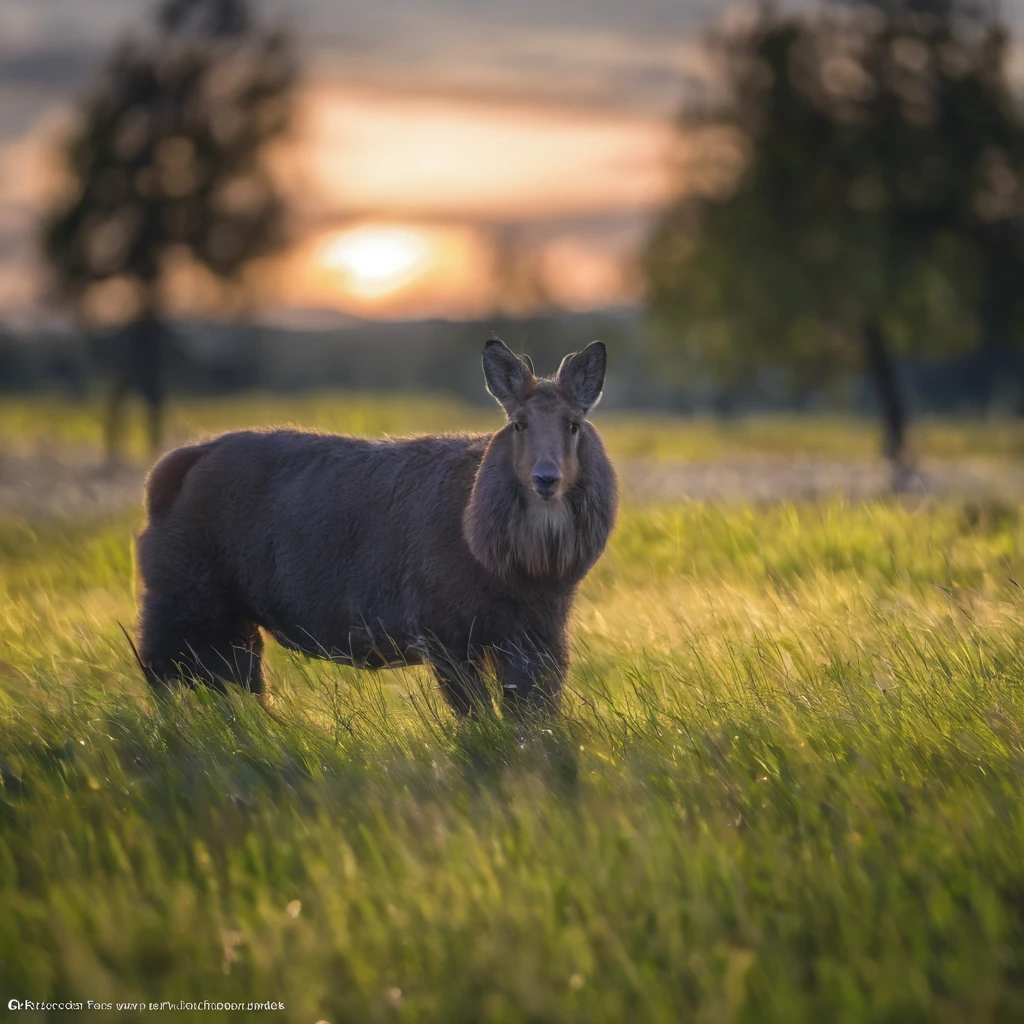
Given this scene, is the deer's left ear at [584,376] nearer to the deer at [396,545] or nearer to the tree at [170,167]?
the deer at [396,545]

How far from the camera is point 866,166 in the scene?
20.4 metres

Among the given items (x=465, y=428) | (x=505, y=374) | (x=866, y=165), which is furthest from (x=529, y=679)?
(x=465, y=428)

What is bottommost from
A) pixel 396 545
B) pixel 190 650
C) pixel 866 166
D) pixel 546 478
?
pixel 190 650

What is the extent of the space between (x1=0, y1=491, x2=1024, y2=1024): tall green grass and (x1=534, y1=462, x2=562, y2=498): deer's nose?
3.34ft

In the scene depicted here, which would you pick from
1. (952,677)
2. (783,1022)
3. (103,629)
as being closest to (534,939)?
(783,1022)

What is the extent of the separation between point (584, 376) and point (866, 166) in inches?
657

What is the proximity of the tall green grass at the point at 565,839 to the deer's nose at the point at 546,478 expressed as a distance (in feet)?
3.34

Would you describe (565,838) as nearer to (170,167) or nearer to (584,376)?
(584,376)

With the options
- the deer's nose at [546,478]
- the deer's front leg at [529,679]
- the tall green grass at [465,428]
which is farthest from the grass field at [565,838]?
the tall green grass at [465,428]

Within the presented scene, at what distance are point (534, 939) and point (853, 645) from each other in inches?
117

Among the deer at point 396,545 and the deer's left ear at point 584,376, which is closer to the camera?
the deer at point 396,545

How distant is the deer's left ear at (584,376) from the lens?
18.7 ft

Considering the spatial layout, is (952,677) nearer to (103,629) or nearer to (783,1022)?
(783,1022)

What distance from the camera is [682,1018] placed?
3197 millimetres
